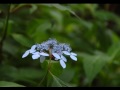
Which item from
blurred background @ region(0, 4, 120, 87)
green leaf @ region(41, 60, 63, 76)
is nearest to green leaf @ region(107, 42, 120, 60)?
blurred background @ region(0, 4, 120, 87)

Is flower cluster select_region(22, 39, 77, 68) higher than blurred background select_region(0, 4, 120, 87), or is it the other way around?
flower cluster select_region(22, 39, 77, 68)

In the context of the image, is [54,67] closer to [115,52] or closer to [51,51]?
[51,51]

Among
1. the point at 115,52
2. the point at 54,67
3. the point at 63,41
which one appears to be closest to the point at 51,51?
the point at 54,67

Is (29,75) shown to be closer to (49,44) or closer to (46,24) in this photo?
(46,24)

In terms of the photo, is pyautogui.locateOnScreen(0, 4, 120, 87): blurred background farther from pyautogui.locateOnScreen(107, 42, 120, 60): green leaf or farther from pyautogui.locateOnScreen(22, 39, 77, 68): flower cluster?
pyautogui.locateOnScreen(22, 39, 77, 68): flower cluster

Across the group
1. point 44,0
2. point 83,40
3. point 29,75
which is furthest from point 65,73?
point 83,40

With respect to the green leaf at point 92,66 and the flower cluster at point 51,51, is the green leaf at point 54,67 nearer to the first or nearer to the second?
the flower cluster at point 51,51

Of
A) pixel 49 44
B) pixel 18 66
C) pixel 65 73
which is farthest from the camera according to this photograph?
pixel 18 66

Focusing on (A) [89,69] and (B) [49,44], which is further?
(A) [89,69]

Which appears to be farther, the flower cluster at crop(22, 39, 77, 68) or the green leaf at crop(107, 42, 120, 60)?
the green leaf at crop(107, 42, 120, 60)
